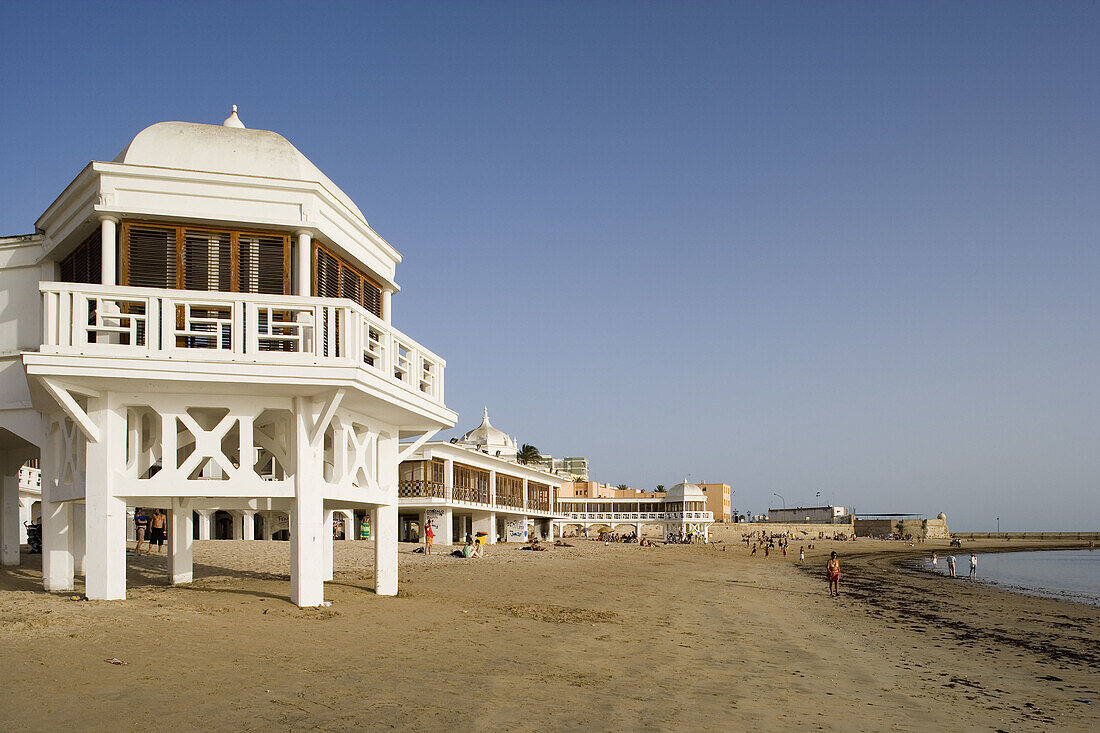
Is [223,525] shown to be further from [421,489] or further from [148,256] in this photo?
[148,256]

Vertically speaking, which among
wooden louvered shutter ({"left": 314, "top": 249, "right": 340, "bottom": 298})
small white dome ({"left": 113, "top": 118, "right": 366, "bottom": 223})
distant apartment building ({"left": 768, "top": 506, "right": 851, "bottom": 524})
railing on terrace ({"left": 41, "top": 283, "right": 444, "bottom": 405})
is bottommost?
distant apartment building ({"left": 768, "top": 506, "right": 851, "bottom": 524})

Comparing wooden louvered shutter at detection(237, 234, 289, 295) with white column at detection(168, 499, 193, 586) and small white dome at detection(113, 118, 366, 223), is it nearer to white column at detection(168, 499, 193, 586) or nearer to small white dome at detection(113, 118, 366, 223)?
small white dome at detection(113, 118, 366, 223)

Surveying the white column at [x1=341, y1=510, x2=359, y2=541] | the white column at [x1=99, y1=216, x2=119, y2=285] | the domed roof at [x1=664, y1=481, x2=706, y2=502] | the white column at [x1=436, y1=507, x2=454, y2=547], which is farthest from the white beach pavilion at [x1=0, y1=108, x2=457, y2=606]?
the domed roof at [x1=664, y1=481, x2=706, y2=502]

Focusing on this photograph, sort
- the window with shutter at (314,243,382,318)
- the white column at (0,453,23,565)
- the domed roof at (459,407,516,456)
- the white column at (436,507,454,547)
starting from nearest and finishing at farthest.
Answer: the window with shutter at (314,243,382,318) < the white column at (0,453,23,565) < the white column at (436,507,454,547) < the domed roof at (459,407,516,456)

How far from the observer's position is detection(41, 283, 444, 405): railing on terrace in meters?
11.6

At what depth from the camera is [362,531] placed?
41.2m

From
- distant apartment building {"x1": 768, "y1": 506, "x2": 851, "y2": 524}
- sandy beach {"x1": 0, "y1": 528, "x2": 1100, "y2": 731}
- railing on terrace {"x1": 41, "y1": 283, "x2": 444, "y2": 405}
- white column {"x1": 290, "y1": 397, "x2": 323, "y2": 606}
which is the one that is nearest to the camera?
sandy beach {"x1": 0, "y1": 528, "x2": 1100, "y2": 731}

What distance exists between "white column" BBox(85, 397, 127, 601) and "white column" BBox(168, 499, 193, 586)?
3736 millimetres

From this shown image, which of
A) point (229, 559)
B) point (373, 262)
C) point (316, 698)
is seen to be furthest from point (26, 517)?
point (316, 698)

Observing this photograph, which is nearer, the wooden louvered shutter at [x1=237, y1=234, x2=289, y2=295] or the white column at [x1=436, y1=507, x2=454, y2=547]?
the wooden louvered shutter at [x1=237, y1=234, x2=289, y2=295]

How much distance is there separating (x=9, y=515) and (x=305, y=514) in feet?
30.8

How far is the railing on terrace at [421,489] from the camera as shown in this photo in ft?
141

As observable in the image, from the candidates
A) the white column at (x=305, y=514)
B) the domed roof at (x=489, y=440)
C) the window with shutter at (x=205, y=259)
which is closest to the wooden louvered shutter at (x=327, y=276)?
the window with shutter at (x=205, y=259)

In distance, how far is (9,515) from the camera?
18.0 m
